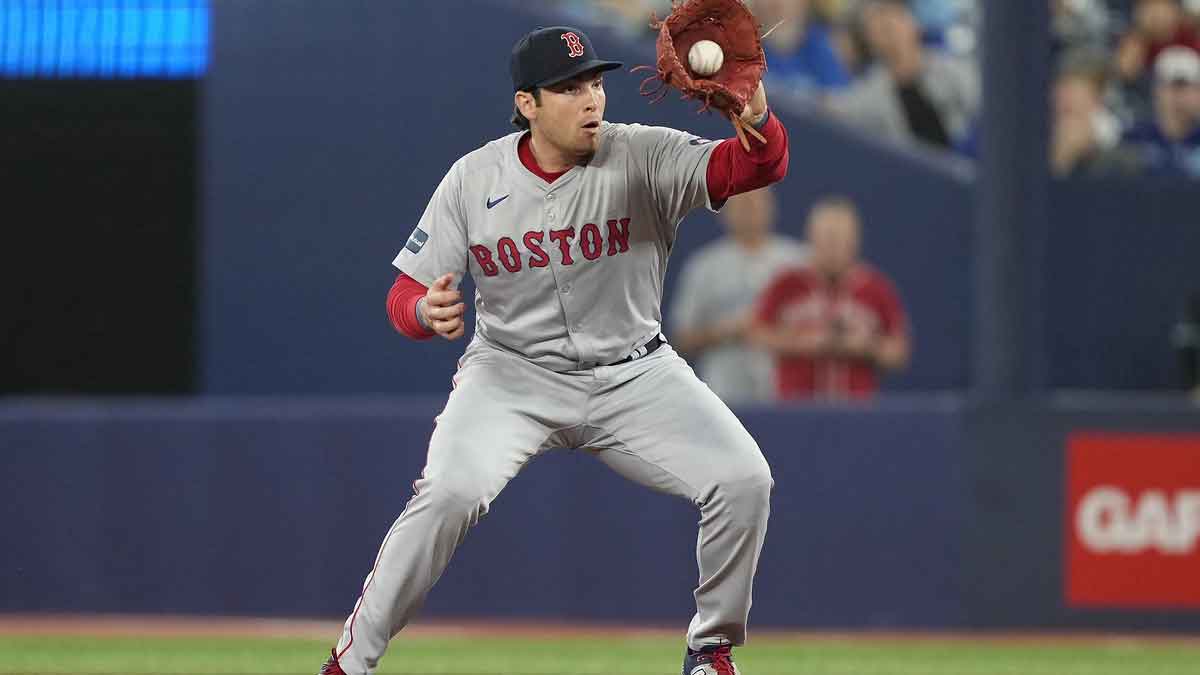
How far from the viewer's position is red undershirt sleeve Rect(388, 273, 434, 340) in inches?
201

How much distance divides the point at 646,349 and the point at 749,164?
2.39 ft

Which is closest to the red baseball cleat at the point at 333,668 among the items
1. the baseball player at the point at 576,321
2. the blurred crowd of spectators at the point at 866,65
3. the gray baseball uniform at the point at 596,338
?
the baseball player at the point at 576,321

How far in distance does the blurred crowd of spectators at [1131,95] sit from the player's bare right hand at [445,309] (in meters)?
5.67

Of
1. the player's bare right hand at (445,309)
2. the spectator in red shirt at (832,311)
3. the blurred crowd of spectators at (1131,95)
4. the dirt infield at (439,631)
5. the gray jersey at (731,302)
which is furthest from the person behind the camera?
the blurred crowd of spectators at (1131,95)

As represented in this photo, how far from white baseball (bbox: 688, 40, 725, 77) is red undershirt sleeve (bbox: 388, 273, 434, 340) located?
980mm

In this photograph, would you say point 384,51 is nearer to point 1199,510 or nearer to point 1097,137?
point 1097,137

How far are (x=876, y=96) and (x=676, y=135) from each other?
5.24 m

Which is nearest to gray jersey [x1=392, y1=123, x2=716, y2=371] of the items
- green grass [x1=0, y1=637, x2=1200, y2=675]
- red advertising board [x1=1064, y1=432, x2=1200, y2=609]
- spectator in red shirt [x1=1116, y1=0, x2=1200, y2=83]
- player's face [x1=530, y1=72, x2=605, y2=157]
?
player's face [x1=530, y1=72, x2=605, y2=157]

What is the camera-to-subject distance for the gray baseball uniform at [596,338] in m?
5.18

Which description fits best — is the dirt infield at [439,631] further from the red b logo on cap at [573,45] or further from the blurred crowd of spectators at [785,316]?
the red b logo on cap at [573,45]

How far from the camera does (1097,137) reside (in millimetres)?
10195

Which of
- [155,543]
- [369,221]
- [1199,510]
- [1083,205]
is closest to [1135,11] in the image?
[1083,205]

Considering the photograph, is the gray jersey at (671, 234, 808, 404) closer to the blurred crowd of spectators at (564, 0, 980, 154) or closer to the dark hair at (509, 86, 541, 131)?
the blurred crowd of spectators at (564, 0, 980, 154)

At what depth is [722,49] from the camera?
4957 millimetres
